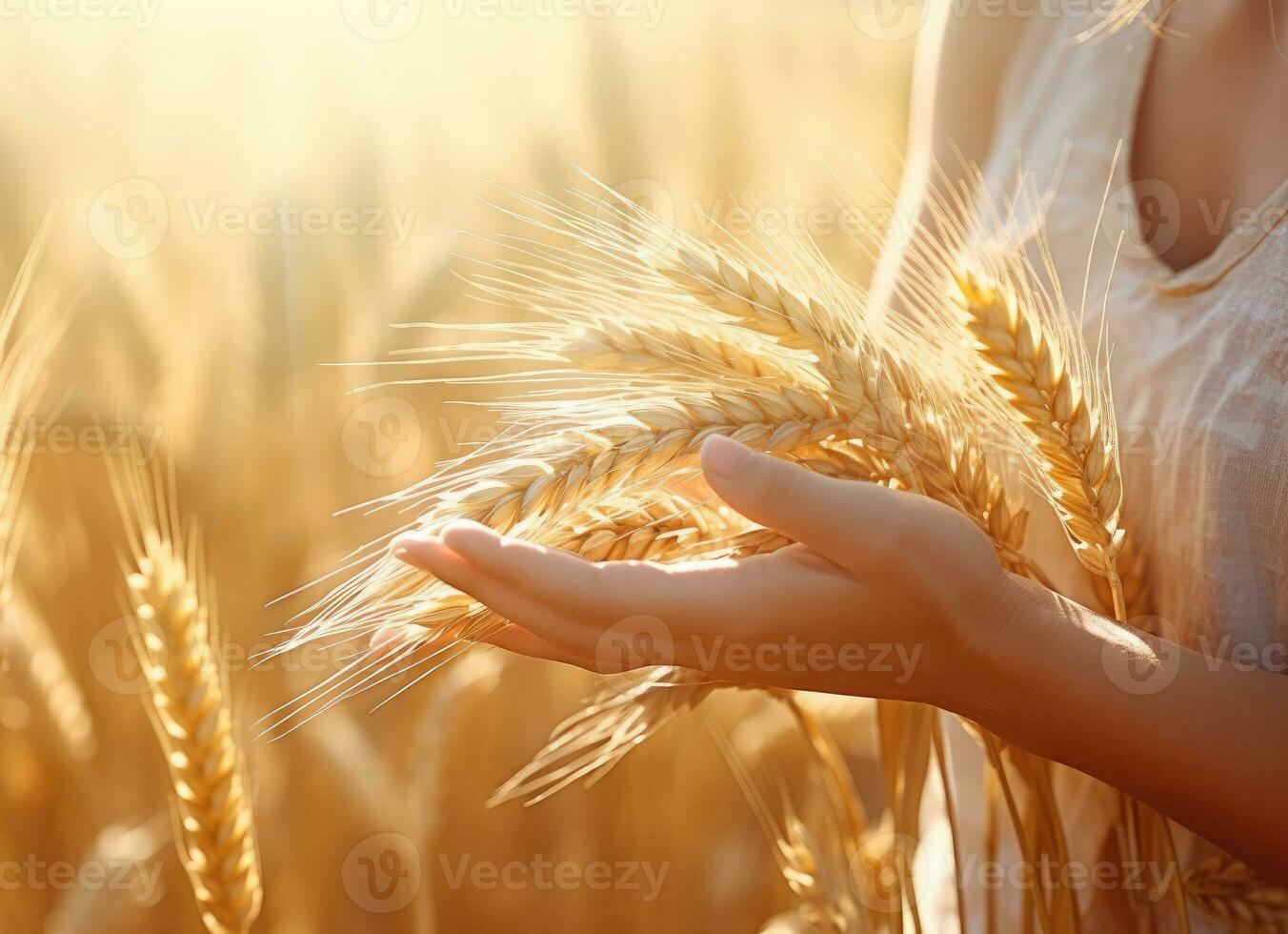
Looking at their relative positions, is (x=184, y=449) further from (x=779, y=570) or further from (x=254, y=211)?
(x=779, y=570)

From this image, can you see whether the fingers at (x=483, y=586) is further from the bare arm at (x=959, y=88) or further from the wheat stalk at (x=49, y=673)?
the wheat stalk at (x=49, y=673)

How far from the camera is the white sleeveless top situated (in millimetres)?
616

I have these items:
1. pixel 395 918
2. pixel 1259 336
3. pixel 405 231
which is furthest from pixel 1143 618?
pixel 405 231
